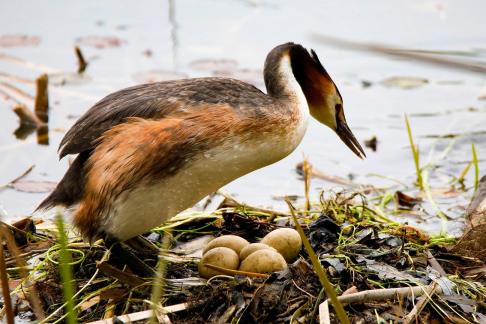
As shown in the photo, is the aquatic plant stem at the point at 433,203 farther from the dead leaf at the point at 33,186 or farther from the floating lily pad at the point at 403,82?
the dead leaf at the point at 33,186

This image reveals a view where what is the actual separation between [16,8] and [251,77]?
3.61 metres

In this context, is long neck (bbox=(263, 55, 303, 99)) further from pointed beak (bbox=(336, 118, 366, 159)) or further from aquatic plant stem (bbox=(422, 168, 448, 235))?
aquatic plant stem (bbox=(422, 168, 448, 235))

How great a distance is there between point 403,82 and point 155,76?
2.66 meters

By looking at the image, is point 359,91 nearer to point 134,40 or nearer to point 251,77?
point 251,77

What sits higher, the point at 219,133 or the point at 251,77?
the point at 219,133

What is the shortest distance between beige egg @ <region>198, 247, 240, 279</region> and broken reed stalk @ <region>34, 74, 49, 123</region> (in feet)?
11.9

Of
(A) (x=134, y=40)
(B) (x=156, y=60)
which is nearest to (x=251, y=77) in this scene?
→ (B) (x=156, y=60)

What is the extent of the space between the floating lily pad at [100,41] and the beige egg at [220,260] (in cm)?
538

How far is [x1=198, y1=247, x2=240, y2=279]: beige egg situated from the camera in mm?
4055

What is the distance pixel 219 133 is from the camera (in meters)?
4.01

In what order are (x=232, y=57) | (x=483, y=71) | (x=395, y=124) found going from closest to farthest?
(x=483, y=71)
(x=395, y=124)
(x=232, y=57)

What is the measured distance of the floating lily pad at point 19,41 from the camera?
880 centimetres

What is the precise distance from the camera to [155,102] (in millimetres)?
4156

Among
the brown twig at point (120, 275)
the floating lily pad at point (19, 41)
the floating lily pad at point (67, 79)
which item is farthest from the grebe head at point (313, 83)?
the floating lily pad at point (19, 41)
